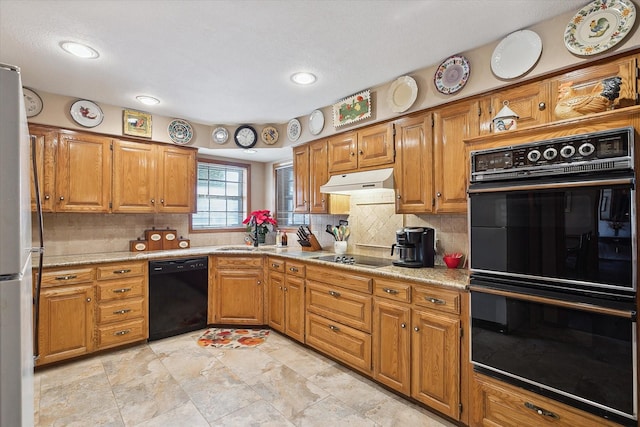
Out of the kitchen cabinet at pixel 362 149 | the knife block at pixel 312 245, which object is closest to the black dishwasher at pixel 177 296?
the knife block at pixel 312 245

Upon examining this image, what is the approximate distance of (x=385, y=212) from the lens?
328cm

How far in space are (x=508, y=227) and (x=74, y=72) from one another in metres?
3.46

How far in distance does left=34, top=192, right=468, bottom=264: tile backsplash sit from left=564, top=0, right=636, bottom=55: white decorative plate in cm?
132

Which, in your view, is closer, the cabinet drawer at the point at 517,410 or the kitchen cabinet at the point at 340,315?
the cabinet drawer at the point at 517,410

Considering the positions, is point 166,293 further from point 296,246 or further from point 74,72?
point 74,72

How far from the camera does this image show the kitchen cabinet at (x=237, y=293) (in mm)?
3816

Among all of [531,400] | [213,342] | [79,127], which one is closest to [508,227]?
[531,400]

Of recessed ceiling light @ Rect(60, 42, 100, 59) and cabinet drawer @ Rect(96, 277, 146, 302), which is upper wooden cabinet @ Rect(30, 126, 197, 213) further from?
recessed ceiling light @ Rect(60, 42, 100, 59)

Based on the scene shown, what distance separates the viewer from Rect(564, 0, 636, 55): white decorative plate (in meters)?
1.72

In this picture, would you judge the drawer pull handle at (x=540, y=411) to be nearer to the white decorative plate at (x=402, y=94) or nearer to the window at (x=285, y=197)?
the white decorative plate at (x=402, y=94)

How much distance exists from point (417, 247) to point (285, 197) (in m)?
2.68

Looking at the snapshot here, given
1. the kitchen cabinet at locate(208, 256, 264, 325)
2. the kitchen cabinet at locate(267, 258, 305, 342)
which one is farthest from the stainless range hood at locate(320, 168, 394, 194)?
the kitchen cabinet at locate(208, 256, 264, 325)

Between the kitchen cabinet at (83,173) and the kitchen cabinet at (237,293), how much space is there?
4.60 feet

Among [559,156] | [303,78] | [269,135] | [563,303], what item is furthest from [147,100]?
[563,303]
